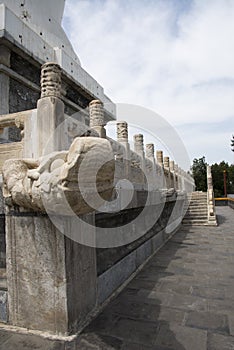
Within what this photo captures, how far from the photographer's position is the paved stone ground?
2.16 metres

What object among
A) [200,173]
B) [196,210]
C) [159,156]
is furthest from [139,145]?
[200,173]

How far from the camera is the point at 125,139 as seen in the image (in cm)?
487

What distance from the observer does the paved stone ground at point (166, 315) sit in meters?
2.16

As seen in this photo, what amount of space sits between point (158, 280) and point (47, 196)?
258 cm

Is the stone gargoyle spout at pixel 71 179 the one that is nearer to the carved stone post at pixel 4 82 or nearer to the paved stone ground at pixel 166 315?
the paved stone ground at pixel 166 315

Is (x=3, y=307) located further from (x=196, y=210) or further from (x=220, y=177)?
(x=220, y=177)

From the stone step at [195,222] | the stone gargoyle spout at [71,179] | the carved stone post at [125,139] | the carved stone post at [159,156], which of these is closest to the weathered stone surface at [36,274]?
the stone gargoyle spout at [71,179]

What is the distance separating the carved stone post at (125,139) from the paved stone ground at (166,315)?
1.79 meters

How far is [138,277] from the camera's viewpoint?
3973 millimetres

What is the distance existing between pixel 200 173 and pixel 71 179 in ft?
103

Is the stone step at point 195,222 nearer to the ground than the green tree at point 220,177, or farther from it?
nearer to the ground

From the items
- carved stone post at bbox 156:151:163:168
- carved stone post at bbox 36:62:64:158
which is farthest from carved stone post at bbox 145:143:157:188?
carved stone post at bbox 36:62:64:158

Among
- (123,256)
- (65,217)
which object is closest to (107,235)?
(123,256)

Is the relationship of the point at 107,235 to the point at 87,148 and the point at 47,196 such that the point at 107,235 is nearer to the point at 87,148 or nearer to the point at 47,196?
the point at 47,196
